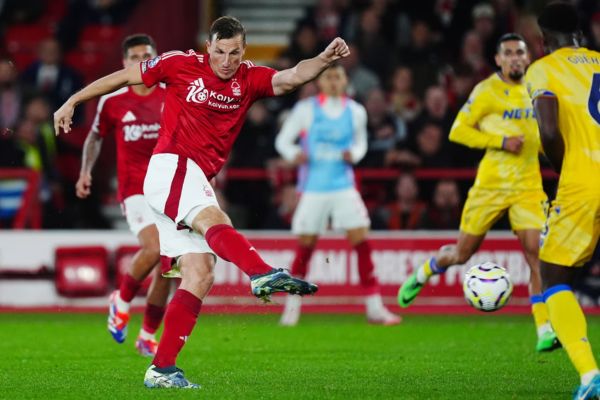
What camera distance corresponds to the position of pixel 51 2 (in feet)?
67.4

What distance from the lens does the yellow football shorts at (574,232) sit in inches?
270

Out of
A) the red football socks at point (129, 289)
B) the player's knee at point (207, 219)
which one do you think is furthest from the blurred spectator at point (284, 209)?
the player's knee at point (207, 219)

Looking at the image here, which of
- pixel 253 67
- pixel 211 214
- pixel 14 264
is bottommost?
pixel 14 264

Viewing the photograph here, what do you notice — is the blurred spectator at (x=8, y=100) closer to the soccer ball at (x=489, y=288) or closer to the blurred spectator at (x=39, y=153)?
the blurred spectator at (x=39, y=153)

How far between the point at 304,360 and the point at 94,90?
285 centimetres

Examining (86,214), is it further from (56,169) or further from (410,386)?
(410,386)

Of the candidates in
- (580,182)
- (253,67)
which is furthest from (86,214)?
(580,182)

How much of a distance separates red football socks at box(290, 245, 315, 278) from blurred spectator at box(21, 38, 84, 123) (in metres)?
5.19

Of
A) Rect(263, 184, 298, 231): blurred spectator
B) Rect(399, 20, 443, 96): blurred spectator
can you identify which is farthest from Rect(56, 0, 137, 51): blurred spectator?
Rect(263, 184, 298, 231): blurred spectator

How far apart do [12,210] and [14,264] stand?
3.59ft

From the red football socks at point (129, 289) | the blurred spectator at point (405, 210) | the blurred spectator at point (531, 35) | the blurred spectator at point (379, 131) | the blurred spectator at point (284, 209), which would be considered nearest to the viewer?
the red football socks at point (129, 289)

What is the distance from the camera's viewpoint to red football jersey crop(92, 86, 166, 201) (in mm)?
9938

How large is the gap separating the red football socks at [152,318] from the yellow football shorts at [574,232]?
382 centimetres

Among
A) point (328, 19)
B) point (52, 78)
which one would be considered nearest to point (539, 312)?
point (328, 19)
